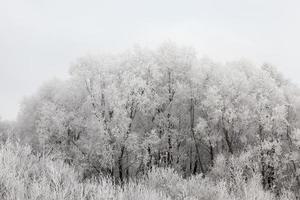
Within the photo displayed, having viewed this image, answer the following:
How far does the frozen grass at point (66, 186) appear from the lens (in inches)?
612

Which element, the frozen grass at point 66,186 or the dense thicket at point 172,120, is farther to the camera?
the dense thicket at point 172,120

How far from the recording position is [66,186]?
17.7 metres

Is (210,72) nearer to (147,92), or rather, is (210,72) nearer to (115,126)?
(147,92)

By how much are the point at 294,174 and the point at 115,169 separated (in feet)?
65.0

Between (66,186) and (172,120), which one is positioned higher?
(66,186)

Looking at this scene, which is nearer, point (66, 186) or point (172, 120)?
point (66, 186)

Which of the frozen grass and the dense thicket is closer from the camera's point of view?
the frozen grass

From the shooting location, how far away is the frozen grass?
1554 centimetres

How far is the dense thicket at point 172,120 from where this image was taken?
125 ft

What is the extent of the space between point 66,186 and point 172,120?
2602 centimetres

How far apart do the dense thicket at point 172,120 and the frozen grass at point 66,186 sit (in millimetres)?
10238

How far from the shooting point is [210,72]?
44.2 meters

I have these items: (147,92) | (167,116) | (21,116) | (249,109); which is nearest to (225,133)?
(249,109)

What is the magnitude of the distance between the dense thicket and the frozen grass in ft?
33.6
